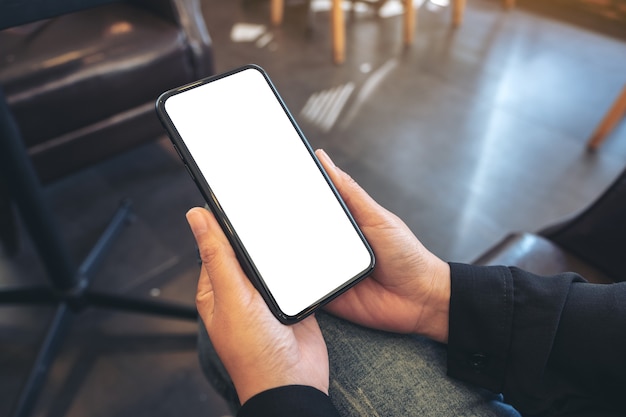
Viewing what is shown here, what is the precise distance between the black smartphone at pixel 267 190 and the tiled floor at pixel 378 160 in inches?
20.4

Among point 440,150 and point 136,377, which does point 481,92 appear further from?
point 136,377

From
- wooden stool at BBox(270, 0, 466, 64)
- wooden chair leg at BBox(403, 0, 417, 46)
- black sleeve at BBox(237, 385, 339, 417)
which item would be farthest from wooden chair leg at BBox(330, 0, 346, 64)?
black sleeve at BBox(237, 385, 339, 417)

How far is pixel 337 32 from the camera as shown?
1858 millimetres

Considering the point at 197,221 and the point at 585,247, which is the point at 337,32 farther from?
the point at 197,221

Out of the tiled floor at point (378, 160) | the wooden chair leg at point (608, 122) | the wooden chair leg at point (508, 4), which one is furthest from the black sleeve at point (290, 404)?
the wooden chair leg at point (508, 4)

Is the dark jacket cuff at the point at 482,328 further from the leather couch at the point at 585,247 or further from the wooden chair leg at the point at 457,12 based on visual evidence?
the wooden chair leg at the point at 457,12

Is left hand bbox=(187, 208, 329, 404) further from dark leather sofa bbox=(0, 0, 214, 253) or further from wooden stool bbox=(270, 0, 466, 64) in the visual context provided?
wooden stool bbox=(270, 0, 466, 64)

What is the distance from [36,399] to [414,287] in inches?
30.7

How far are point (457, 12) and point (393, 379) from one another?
2.09m

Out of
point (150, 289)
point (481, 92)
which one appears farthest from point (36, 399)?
point (481, 92)

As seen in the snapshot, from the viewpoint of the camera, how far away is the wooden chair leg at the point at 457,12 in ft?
6.98

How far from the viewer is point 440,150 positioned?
1520 mm

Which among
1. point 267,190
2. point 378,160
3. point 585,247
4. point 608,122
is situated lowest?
point 378,160

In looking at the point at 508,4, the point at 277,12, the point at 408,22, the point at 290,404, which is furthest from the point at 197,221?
the point at 508,4
